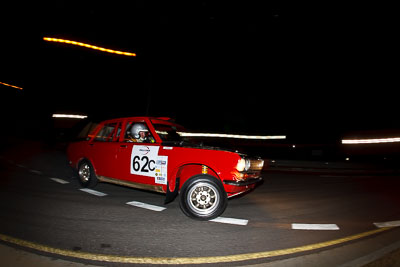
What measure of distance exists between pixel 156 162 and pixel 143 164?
1.13 ft

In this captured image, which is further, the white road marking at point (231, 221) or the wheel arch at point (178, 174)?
the wheel arch at point (178, 174)

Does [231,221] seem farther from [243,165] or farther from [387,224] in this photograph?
[387,224]

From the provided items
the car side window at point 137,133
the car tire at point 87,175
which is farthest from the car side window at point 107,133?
the car tire at point 87,175

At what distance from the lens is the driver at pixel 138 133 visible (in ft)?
17.9

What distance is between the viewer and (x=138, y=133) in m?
5.53

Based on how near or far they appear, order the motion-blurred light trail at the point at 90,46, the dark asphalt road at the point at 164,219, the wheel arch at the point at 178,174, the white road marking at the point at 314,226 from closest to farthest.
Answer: the dark asphalt road at the point at 164,219 < the white road marking at the point at 314,226 < the wheel arch at the point at 178,174 < the motion-blurred light trail at the point at 90,46

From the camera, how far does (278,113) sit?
70.6ft

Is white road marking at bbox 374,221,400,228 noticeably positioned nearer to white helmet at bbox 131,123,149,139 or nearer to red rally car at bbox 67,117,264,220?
red rally car at bbox 67,117,264,220

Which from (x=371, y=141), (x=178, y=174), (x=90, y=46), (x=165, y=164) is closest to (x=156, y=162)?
(x=165, y=164)

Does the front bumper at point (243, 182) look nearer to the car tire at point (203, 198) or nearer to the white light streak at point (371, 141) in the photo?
the car tire at point (203, 198)

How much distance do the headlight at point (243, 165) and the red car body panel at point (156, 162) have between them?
0.05 meters

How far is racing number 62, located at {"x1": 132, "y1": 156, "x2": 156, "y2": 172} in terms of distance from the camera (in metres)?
4.85

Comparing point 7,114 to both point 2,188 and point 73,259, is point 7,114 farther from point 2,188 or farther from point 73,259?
point 73,259

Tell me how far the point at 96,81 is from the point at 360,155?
20652 mm
